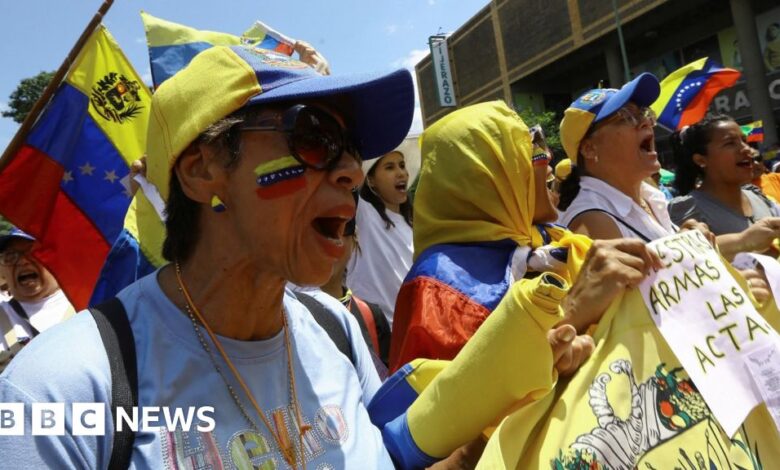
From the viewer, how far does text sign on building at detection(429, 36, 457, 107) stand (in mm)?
40219

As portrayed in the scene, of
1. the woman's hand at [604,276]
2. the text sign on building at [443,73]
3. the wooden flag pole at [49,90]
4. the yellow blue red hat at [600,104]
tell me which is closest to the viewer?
the woman's hand at [604,276]

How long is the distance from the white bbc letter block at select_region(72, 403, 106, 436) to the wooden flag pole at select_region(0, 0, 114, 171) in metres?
2.65

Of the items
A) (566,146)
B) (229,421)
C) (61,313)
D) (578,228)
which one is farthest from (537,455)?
(61,313)

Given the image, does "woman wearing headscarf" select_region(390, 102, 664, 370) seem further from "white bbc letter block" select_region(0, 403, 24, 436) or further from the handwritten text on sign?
"white bbc letter block" select_region(0, 403, 24, 436)

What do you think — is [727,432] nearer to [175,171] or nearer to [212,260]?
[212,260]

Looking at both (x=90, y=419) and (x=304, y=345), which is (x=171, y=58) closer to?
(x=304, y=345)

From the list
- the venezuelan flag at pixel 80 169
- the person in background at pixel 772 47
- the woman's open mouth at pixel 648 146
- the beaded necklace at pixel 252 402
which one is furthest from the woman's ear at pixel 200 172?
the person in background at pixel 772 47

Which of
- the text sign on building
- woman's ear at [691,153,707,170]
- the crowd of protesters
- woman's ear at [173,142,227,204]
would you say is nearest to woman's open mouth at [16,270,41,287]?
the crowd of protesters

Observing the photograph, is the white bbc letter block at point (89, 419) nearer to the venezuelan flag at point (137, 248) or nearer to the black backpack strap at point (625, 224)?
the venezuelan flag at point (137, 248)

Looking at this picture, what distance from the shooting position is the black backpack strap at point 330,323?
168 centimetres

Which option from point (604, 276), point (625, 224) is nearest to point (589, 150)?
point (625, 224)

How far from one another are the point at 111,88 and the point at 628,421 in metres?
3.72

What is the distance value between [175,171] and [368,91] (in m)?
0.52

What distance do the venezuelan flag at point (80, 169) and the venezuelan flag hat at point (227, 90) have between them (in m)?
2.54
